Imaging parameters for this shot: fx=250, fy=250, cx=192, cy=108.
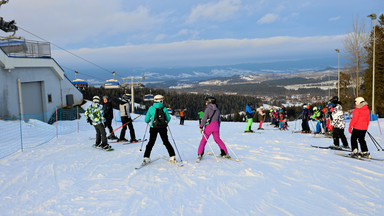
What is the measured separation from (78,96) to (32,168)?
21041mm

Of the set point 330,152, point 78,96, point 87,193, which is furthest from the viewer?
point 78,96

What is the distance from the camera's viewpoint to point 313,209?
4137mm

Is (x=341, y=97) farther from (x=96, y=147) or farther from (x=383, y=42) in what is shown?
(x=96, y=147)

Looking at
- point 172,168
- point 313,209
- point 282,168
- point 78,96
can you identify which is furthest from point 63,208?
point 78,96

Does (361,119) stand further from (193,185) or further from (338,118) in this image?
(193,185)

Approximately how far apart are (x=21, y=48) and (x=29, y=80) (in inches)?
86.0

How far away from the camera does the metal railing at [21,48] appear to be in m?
16.5

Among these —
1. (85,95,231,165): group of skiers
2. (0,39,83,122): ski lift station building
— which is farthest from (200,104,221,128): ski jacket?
(0,39,83,122): ski lift station building

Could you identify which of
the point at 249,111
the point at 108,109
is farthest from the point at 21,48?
the point at 249,111

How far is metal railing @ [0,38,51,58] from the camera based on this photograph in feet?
54.1

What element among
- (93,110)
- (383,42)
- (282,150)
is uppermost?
(383,42)

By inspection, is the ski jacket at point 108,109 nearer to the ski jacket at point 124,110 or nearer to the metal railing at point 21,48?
the ski jacket at point 124,110

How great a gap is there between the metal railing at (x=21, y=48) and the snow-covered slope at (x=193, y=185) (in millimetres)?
11848

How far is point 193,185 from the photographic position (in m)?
5.23
